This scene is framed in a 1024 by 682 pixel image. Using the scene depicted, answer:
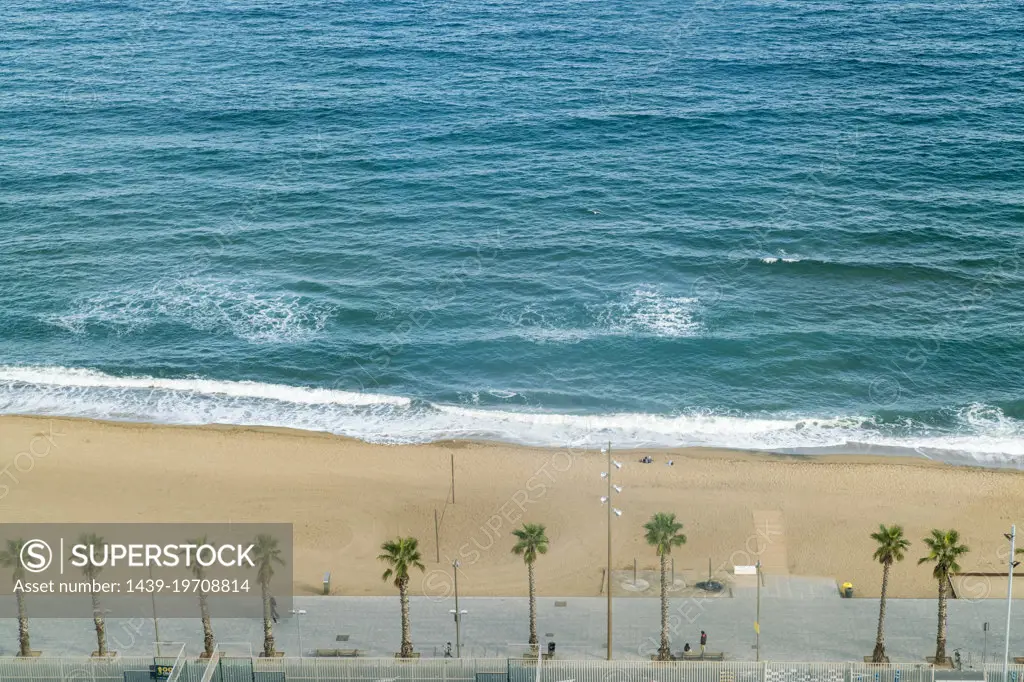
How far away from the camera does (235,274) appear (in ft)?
332

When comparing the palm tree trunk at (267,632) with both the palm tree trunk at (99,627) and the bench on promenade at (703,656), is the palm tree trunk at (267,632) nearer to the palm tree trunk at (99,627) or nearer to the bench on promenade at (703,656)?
the palm tree trunk at (99,627)

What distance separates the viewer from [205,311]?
3797 inches

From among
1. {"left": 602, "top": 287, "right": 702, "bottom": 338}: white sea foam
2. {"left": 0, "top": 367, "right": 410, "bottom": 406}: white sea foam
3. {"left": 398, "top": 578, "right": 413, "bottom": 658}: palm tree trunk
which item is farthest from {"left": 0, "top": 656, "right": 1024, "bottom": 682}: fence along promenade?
{"left": 602, "top": 287, "right": 702, "bottom": 338}: white sea foam

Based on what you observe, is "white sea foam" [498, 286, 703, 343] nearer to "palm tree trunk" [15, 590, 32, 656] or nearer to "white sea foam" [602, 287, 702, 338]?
"white sea foam" [602, 287, 702, 338]

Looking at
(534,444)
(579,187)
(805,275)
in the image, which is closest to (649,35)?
(579,187)

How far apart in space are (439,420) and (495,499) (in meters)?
10.9

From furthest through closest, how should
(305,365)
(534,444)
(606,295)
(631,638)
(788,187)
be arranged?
1. (788,187)
2. (606,295)
3. (305,365)
4. (534,444)
5. (631,638)

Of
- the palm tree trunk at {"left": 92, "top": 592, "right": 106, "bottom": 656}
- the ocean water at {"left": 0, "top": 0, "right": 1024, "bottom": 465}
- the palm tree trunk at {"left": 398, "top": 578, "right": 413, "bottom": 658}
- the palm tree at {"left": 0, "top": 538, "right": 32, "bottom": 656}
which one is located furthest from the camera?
the ocean water at {"left": 0, "top": 0, "right": 1024, "bottom": 465}

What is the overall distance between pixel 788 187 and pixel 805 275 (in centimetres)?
1367

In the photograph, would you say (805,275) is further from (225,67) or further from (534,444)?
(225,67)

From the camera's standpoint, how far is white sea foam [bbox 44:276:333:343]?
94438 mm

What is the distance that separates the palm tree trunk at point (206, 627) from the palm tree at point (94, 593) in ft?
15.4

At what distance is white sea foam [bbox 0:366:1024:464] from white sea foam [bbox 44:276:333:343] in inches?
228

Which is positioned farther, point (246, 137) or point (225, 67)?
point (225, 67)
